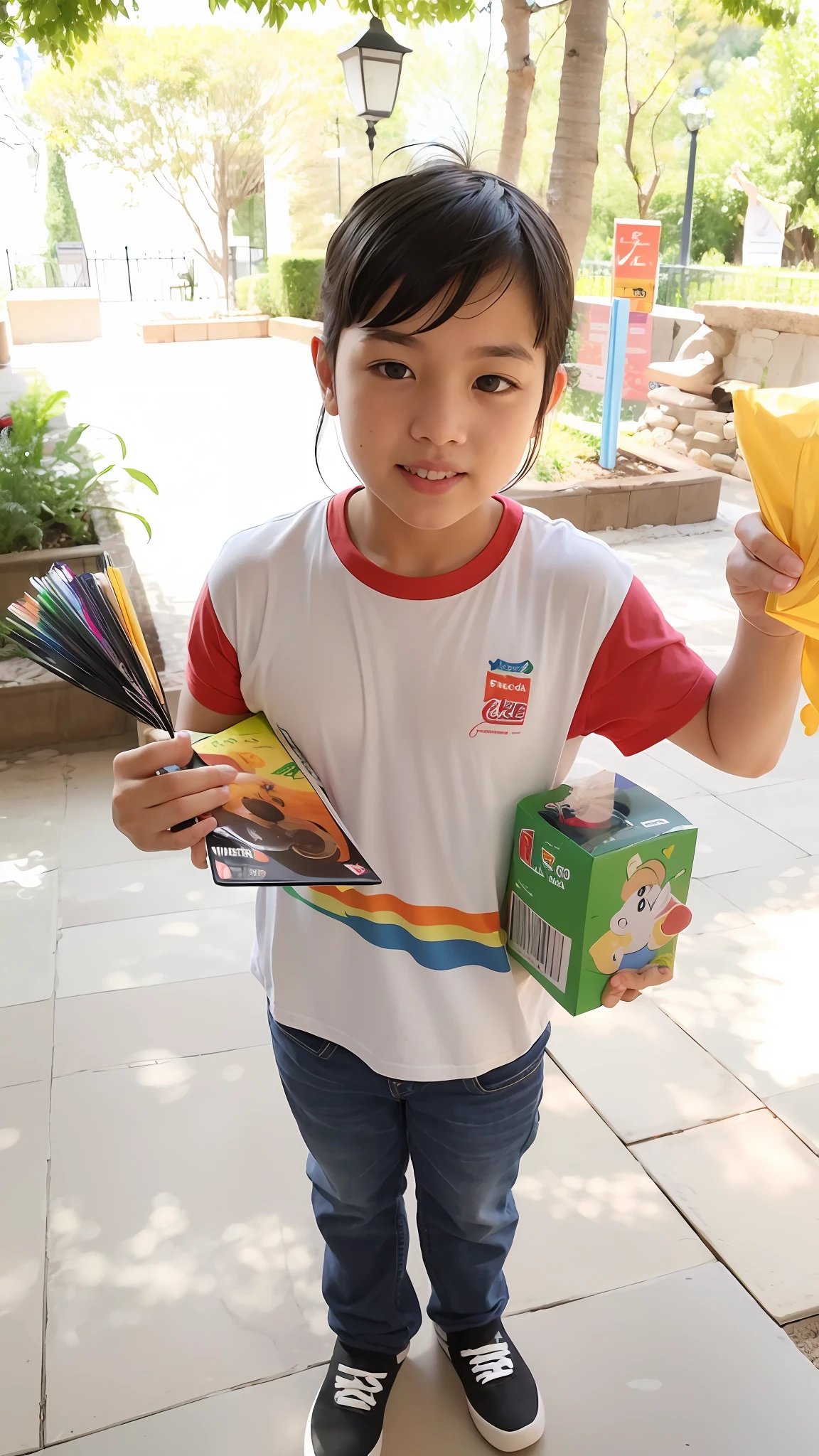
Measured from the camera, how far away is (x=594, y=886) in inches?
41.1

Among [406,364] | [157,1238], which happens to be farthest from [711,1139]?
[406,364]

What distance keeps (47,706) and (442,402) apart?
117 inches

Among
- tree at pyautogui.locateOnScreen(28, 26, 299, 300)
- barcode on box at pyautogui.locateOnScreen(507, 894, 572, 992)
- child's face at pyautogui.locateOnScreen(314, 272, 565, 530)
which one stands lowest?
barcode on box at pyautogui.locateOnScreen(507, 894, 572, 992)

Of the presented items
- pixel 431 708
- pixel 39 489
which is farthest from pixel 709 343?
pixel 431 708

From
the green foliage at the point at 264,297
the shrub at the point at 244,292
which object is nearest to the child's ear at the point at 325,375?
the green foliage at the point at 264,297

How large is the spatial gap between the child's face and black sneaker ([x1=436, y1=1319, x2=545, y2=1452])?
3.88ft

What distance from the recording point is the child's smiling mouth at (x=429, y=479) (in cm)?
100

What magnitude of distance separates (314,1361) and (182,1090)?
0.67 metres

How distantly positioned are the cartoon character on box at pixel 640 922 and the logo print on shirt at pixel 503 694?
0.20 metres

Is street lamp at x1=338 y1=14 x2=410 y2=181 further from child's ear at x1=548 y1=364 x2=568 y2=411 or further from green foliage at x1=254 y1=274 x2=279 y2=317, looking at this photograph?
green foliage at x1=254 y1=274 x2=279 y2=317

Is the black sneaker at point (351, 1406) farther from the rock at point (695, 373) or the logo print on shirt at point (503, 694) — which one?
the rock at point (695, 373)

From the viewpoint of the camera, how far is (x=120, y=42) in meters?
22.9

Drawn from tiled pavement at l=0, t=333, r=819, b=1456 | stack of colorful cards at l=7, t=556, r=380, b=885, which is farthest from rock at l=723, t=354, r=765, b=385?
stack of colorful cards at l=7, t=556, r=380, b=885

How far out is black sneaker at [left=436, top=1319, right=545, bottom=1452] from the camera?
1.46m
